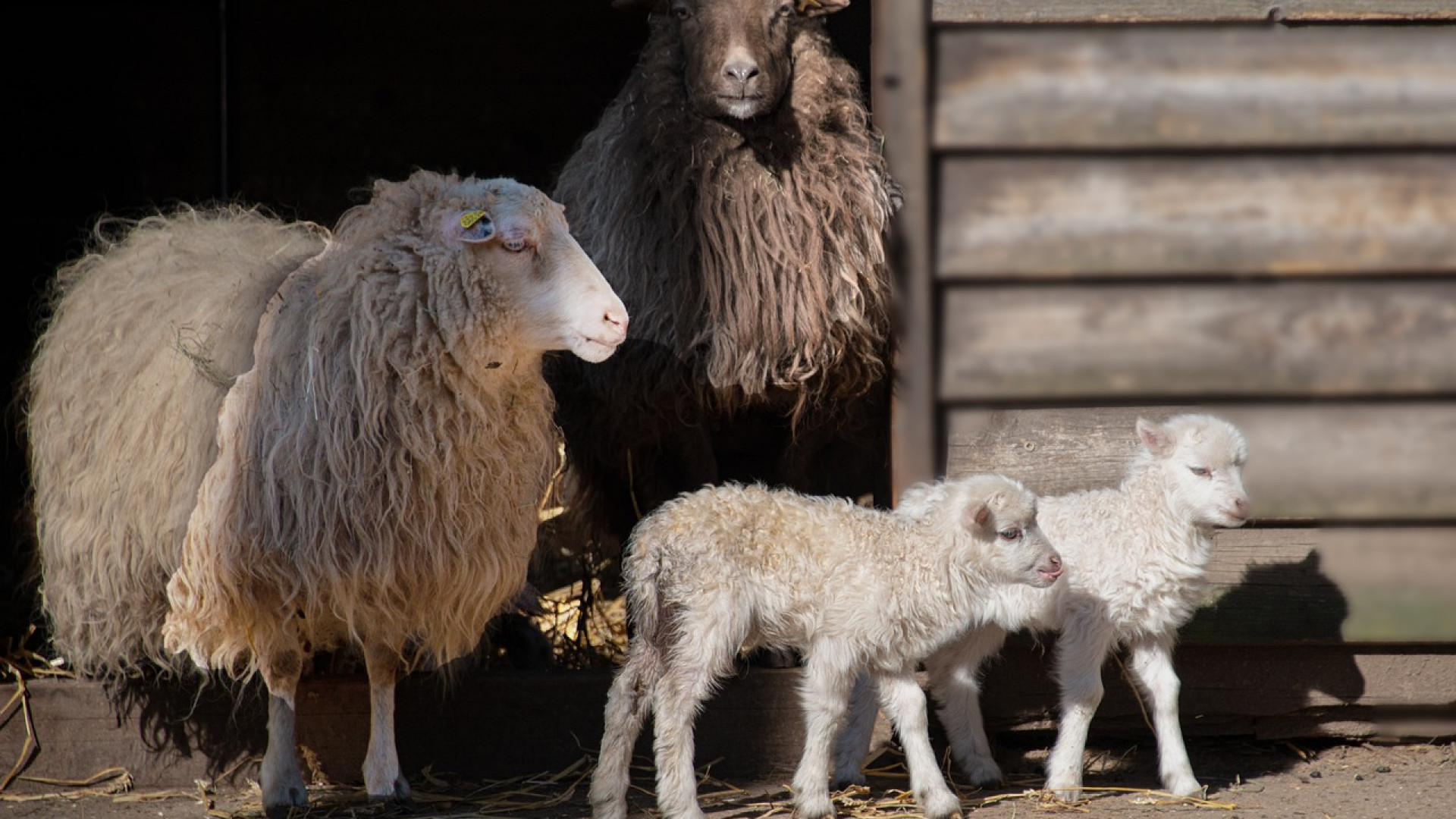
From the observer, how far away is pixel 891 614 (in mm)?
4004

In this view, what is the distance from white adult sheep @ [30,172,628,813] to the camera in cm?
390

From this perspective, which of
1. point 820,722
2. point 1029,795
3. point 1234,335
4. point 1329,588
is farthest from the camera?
point 1329,588

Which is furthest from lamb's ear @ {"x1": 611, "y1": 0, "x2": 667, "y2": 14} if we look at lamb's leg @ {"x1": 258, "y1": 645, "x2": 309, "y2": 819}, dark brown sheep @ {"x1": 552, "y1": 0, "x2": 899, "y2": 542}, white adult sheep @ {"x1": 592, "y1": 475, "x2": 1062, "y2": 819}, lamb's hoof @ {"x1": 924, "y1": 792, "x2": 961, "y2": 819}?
lamb's hoof @ {"x1": 924, "y1": 792, "x2": 961, "y2": 819}

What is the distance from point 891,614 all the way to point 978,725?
0.86 meters

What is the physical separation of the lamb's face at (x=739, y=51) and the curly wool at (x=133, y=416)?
56.1 inches

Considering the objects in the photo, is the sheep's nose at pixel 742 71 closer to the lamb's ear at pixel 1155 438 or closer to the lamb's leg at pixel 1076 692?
the lamb's ear at pixel 1155 438

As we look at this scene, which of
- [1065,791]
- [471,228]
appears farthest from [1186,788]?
[471,228]

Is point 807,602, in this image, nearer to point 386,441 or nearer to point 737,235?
point 386,441

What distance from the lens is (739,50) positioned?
4676 millimetres

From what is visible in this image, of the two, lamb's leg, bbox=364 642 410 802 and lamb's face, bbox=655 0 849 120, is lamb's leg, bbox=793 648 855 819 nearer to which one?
lamb's leg, bbox=364 642 410 802

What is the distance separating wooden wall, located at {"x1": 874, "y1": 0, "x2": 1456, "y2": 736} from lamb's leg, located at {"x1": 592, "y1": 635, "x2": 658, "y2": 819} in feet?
4.06

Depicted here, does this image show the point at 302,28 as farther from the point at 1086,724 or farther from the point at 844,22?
the point at 1086,724

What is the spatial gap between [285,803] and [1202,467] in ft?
9.22

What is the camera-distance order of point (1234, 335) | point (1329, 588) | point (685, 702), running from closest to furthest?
point (685, 702) → point (1234, 335) → point (1329, 588)
